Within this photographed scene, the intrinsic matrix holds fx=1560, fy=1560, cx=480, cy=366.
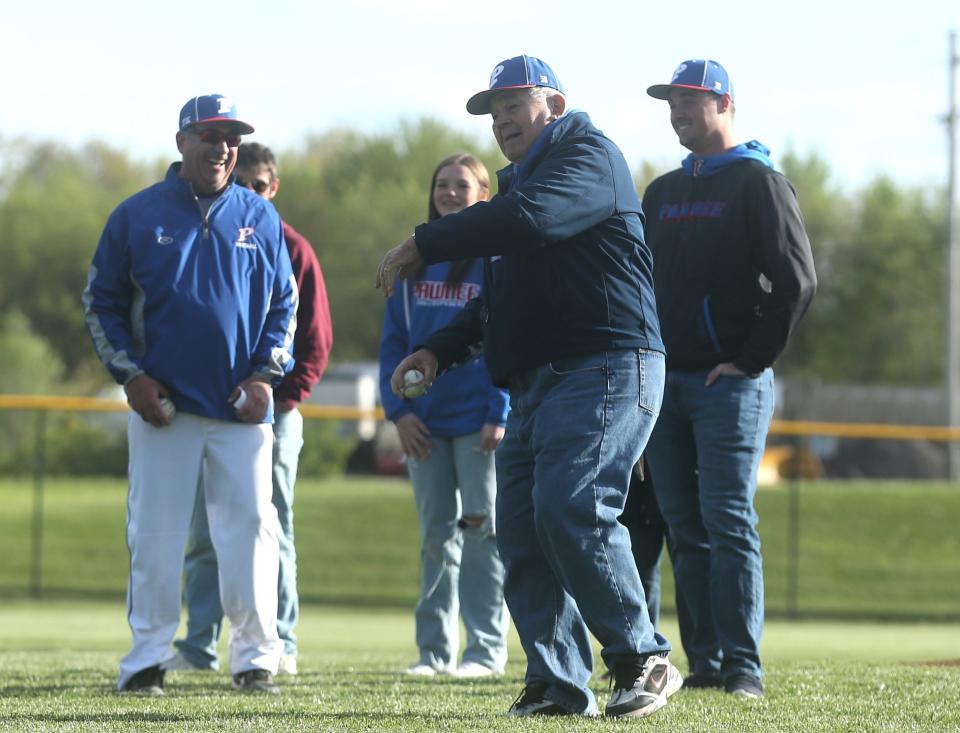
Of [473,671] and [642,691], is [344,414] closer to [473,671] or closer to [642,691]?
[473,671]

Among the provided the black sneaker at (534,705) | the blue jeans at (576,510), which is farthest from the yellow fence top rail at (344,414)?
the black sneaker at (534,705)

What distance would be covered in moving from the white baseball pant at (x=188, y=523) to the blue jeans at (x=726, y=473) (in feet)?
5.30

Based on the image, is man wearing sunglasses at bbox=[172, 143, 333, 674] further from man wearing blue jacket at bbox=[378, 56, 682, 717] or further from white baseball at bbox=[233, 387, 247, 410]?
man wearing blue jacket at bbox=[378, 56, 682, 717]

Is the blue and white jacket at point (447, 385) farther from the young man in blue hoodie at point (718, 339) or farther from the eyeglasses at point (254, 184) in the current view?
the young man in blue hoodie at point (718, 339)

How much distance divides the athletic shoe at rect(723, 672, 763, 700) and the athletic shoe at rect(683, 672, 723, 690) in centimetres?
28

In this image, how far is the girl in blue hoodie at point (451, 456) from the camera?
23.0 ft

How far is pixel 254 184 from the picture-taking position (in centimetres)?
739

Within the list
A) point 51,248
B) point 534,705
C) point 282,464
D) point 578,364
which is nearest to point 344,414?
point 282,464

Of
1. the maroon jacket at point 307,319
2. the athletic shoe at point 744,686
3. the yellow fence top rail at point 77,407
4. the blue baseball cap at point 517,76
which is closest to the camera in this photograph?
Result: the blue baseball cap at point 517,76

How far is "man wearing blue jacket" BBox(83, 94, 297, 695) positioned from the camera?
5.88 metres

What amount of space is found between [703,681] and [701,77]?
93.8 inches

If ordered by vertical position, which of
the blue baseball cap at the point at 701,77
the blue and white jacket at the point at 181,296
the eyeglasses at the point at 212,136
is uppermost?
the blue baseball cap at the point at 701,77

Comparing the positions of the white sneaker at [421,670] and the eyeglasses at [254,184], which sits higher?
the eyeglasses at [254,184]

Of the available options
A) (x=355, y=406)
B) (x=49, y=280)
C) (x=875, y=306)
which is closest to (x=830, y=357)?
(x=875, y=306)
